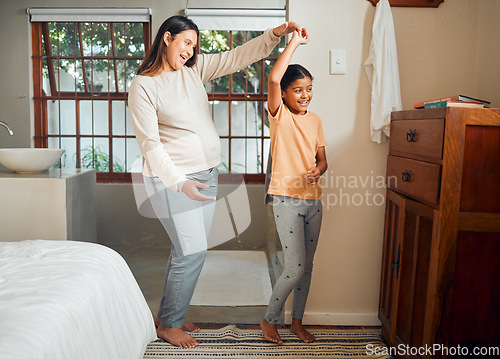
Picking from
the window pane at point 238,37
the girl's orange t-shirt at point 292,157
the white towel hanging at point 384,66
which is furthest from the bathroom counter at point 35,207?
the window pane at point 238,37

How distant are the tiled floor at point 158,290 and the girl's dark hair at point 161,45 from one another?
132 cm

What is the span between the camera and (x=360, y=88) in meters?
2.25

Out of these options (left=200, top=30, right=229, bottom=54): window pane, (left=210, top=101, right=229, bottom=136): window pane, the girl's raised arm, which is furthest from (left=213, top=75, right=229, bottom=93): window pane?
the girl's raised arm

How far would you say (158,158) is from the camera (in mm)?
1874

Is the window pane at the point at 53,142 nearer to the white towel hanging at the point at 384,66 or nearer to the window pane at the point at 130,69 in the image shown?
the window pane at the point at 130,69

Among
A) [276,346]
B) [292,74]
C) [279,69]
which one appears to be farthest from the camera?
[276,346]

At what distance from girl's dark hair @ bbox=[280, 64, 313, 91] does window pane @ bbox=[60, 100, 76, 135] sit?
9.32 feet

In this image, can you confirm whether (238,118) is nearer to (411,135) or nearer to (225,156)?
(225,156)

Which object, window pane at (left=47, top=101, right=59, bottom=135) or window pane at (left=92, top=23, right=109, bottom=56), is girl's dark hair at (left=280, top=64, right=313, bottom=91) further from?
window pane at (left=47, top=101, right=59, bottom=135)

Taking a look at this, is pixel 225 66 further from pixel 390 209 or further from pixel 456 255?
pixel 456 255

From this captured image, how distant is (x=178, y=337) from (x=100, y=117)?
2699mm

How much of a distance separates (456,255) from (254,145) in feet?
9.27

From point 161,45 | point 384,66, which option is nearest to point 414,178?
point 384,66

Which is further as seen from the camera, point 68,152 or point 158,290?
point 68,152
